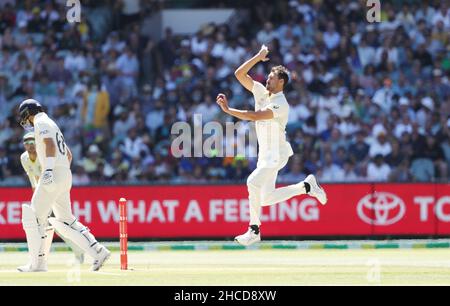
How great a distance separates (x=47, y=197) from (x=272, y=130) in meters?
2.93

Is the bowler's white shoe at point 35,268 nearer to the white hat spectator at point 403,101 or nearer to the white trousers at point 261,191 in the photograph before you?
the white trousers at point 261,191

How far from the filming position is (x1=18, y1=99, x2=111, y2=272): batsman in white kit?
14383mm

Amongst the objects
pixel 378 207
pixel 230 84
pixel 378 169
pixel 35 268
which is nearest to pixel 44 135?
pixel 35 268

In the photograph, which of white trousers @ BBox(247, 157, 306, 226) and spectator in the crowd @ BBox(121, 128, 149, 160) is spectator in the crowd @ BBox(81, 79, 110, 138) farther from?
white trousers @ BBox(247, 157, 306, 226)

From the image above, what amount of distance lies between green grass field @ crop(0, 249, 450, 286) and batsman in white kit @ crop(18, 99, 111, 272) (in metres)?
0.29

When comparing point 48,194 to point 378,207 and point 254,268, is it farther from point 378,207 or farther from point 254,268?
point 378,207

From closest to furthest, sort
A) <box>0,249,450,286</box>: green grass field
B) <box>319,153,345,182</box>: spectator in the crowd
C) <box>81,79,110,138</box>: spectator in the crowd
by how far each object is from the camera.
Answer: <box>0,249,450,286</box>: green grass field, <box>319,153,345,182</box>: spectator in the crowd, <box>81,79,110,138</box>: spectator in the crowd

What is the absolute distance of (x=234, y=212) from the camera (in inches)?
873

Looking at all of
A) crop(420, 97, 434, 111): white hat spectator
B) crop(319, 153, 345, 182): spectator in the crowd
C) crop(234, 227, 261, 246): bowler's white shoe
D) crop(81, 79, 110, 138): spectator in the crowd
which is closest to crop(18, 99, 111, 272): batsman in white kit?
crop(234, 227, 261, 246): bowler's white shoe

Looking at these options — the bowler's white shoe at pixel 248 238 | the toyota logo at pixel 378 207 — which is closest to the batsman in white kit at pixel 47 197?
the bowler's white shoe at pixel 248 238

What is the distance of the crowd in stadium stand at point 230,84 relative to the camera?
24.4 m
